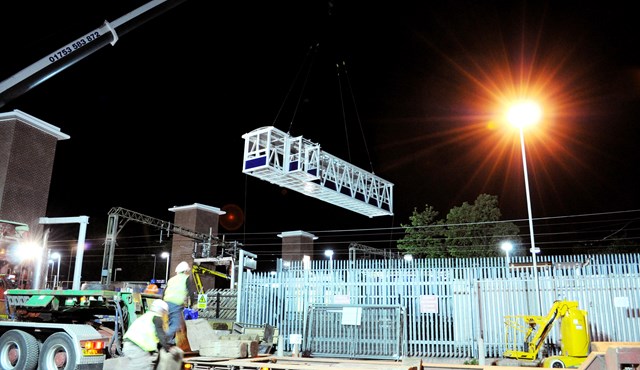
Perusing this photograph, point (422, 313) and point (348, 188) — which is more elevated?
point (348, 188)

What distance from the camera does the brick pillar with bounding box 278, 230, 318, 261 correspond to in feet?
141

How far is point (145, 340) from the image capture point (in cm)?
782

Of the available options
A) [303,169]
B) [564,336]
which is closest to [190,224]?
[303,169]

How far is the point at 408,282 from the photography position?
54.6 ft

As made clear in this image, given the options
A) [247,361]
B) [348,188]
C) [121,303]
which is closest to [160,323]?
[247,361]

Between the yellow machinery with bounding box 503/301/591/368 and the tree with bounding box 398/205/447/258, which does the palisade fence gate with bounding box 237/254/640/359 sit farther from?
the tree with bounding box 398/205/447/258

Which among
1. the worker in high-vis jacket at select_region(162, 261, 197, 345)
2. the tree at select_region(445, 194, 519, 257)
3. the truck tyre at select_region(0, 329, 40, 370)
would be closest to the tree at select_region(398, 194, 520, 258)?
the tree at select_region(445, 194, 519, 257)

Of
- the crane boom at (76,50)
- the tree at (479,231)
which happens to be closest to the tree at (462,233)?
the tree at (479,231)

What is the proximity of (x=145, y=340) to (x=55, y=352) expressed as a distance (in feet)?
13.5

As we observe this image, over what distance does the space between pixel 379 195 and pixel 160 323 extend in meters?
18.9

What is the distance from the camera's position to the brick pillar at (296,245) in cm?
4294

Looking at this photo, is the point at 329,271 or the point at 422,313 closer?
the point at 422,313

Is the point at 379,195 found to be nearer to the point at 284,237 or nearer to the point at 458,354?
the point at 458,354

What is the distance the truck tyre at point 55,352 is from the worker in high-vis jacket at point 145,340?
3362 mm
